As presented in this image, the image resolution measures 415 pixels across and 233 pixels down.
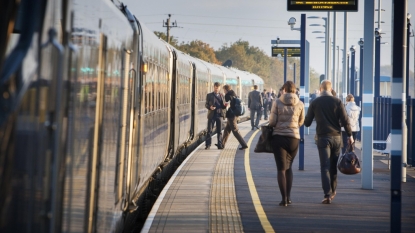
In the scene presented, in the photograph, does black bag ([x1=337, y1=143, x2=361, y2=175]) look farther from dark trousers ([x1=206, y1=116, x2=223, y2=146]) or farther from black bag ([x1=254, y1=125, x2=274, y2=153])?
dark trousers ([x1=206, y1=116, x2=223, y2=146])

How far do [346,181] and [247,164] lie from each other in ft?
13.1

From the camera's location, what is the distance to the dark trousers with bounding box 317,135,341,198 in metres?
13.0

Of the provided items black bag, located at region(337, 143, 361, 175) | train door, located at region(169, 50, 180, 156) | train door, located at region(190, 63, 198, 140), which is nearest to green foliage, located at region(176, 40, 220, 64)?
train door, located at region(190, 63, 198, 140)

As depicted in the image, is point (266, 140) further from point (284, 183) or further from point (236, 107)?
point (236, 107)

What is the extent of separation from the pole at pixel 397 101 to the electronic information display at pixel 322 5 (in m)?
6.22

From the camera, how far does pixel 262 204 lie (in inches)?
504

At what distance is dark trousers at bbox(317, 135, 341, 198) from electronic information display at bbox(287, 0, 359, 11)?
2.67m

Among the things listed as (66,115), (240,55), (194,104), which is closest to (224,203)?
(66,115)

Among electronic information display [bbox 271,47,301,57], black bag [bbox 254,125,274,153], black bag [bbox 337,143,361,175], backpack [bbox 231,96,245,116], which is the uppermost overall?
electronic information display [bbox 271,47,301,57]

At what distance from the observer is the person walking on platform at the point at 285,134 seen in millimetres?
12609

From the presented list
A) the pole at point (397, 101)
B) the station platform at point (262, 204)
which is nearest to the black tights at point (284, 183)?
the station platform at point (262, 204)

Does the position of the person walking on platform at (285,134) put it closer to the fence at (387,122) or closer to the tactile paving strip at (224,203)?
the tactile paving strip at (224,203)

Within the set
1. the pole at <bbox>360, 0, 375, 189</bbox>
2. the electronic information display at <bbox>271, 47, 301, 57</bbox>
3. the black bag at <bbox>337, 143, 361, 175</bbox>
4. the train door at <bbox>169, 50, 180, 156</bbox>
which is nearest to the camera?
the black bag at <bbox>337, 143, 361, 175</bbox>

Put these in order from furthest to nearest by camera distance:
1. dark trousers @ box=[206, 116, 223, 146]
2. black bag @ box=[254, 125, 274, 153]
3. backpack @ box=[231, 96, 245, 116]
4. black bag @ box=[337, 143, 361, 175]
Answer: dark trousers @ box=[206, 116, 223, 146], backpack @ box=[231, 96, 245, 116], black bag @ box=[337, 143, 361, 175], black bag @ box=[254, 125, 274, 153]
